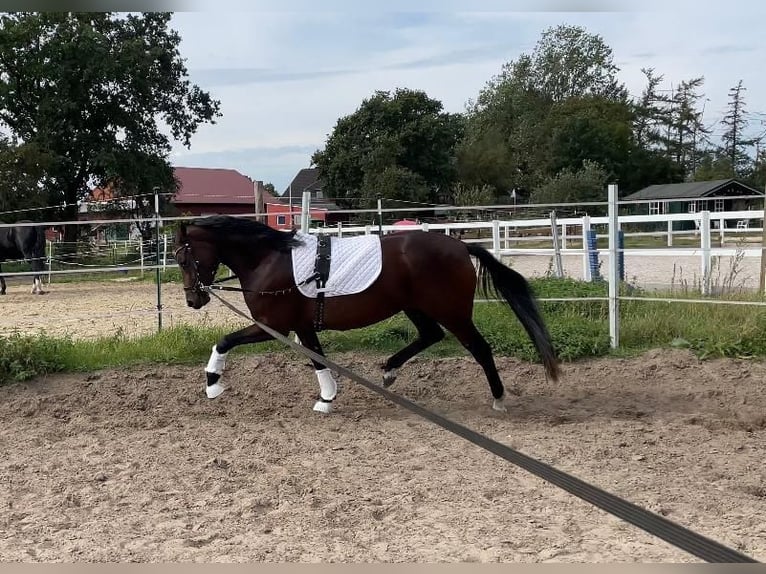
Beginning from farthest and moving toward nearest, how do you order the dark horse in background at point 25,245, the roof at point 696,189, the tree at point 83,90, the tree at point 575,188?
the roof at point 696,189 → the tree at point 575,188 → the tree at point 83,90 → the dark horse in background at point 25,245

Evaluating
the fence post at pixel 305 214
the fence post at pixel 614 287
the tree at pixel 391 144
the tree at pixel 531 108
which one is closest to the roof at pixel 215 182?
the tree at pixel 391 144

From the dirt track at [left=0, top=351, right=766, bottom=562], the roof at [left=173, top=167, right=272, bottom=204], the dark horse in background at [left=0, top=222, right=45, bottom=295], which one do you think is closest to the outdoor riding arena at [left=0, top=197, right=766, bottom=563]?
the dirt track at [left=0, top=351, right=766, bottom=562]

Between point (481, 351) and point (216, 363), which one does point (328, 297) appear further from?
point (481, 351)

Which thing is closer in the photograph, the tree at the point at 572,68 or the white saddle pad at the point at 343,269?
the white saddle pad at the point at 343,269

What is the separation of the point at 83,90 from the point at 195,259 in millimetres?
25285

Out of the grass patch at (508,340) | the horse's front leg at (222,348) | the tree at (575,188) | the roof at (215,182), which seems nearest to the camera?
the horse's front leg at (222,348)

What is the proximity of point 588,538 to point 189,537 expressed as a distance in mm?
1797

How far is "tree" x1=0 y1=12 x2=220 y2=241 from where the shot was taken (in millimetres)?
26047

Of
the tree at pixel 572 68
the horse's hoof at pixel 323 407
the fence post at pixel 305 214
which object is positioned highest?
the tree at pixel 572 68

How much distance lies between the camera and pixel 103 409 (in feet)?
17.2

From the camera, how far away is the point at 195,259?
5262 millimetres

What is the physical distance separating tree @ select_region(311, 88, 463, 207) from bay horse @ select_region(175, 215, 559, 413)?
4303 centimetres

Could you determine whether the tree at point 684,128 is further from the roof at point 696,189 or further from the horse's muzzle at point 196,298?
the horse's muzzle at point 196,298

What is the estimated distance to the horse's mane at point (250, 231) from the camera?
5.23 metres
